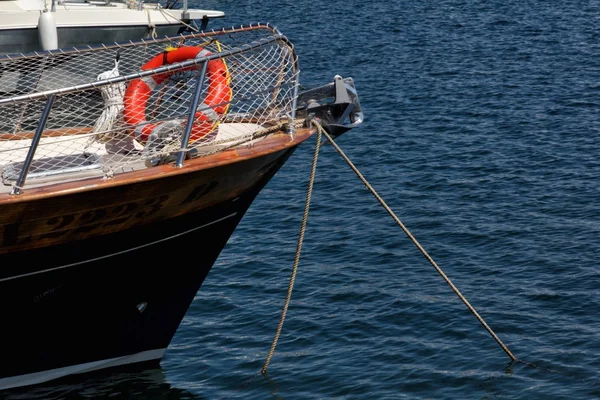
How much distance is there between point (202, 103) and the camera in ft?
31.3

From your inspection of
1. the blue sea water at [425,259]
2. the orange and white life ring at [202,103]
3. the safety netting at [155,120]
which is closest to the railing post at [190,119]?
the safety netting at [155,120]

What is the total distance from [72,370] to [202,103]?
2.75 meters

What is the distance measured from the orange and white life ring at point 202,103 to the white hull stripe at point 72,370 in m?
2.23

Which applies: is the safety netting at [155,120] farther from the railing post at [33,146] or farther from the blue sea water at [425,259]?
the blue sea water at [425,259]

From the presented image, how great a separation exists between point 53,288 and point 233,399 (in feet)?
7.61

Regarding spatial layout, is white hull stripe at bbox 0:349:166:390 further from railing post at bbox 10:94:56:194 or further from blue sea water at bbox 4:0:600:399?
railing post at bbox 10:94:56:194

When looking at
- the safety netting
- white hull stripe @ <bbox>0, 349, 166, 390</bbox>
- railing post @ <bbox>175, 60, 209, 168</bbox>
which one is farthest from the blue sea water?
railing post @ <bbox>175, 60, 209, 168</bbox>

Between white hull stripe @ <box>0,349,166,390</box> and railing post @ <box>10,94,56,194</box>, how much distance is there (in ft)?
7.37

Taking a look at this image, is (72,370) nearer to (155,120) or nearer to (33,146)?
(155,120)

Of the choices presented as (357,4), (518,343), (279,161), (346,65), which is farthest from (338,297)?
(357,4)

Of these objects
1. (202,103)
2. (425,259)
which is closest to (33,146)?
(202,103)

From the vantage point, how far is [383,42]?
2903 cm

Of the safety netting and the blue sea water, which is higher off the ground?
the safety netting

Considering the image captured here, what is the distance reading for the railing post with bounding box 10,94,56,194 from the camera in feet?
27.1
